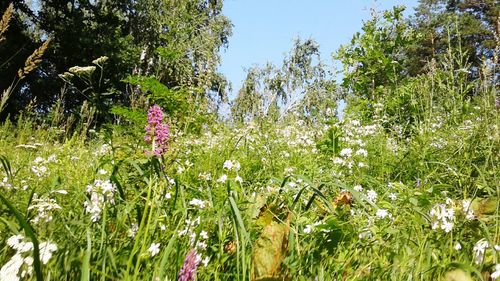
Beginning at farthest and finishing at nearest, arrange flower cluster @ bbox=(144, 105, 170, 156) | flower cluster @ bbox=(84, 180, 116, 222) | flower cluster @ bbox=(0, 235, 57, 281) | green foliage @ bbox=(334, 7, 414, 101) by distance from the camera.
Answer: green foliage @ bbox=(334, 7, 414, 101) → flower cluster @ bbox=(84, 180, 116, 222) → flower cluster @ bbox=(144, 105, 170, 156) → flower cluster @ bbox=(0, 235, 57, 281)

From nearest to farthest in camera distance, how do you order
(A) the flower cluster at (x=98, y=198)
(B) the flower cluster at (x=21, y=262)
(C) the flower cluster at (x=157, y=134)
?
(B) the flower cluster at (x=21, y=262)
(C) the flower cluster at (x=157, y=134)
(A) the flower cluster at (x=98, y=198)

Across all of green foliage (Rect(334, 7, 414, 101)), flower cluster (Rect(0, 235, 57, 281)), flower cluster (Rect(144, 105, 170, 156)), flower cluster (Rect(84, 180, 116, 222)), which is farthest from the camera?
green foliage (Rect(334, 7, 414, 101))

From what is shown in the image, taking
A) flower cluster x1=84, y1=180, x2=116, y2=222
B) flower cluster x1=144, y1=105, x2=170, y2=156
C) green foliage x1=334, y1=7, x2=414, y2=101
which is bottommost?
flower cluster x1=84, y1=180, x2=116, y2=222

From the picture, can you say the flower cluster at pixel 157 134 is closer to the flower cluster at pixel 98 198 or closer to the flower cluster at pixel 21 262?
the flower cluster at pixel 98 198

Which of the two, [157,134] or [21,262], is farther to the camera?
[157,134]

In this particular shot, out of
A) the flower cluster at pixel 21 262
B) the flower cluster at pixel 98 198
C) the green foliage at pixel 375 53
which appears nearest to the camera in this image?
the flower cluster at pixel 21 262

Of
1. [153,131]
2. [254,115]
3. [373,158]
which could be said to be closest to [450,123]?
[373,158]

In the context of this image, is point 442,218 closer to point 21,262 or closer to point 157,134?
point 157,134

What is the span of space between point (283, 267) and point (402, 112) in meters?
6.88

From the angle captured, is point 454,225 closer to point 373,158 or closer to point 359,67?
point 373,158

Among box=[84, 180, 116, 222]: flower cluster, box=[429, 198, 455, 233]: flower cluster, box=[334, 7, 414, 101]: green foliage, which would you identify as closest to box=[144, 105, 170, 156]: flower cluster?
box=[84, 180, 116, 222]: flower cluster

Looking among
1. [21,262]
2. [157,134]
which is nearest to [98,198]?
[157,134]

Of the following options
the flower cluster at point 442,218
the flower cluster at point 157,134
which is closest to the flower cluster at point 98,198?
the flower cluster at point 157,134

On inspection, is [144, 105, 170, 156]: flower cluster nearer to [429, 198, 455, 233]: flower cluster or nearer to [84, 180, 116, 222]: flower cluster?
[84, 180, 116, 222]: flower cluster
